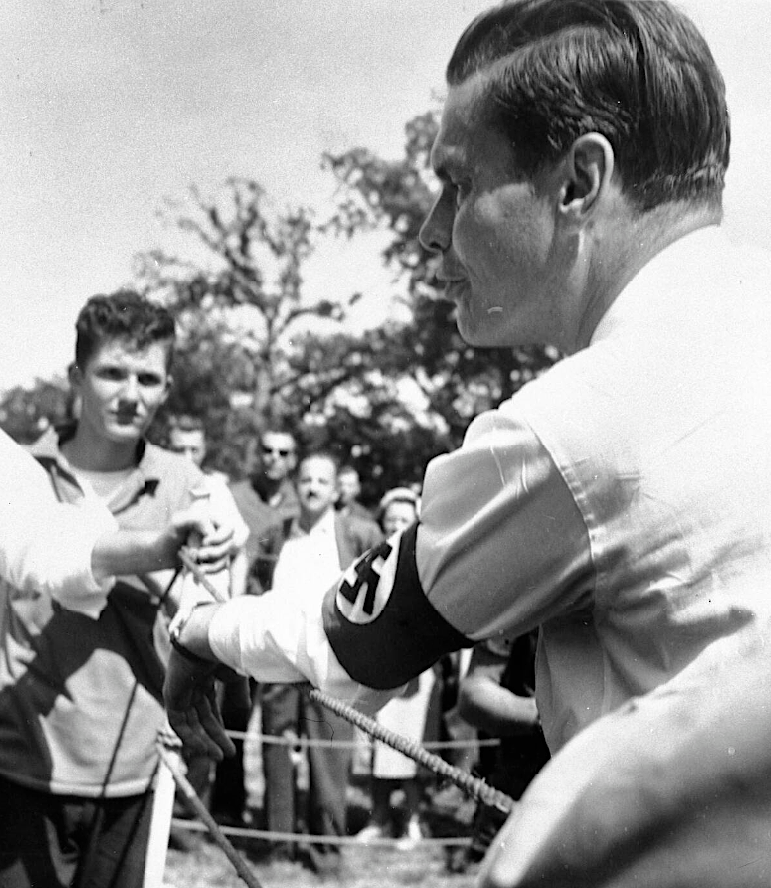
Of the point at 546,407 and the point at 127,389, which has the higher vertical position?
the point at 127,389

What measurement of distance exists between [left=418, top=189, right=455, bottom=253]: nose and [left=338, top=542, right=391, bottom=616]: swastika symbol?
31 centimetres

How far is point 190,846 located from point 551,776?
5024mm

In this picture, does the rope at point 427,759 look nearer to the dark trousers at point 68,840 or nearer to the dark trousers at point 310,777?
the dark trousers at point 68,840

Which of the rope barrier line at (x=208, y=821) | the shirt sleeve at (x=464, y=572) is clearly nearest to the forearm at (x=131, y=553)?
the rope barrier line at (x=208, y=821)

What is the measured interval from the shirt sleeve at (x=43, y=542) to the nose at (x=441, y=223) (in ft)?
4.10

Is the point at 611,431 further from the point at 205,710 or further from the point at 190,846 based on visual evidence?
the point at 190,846

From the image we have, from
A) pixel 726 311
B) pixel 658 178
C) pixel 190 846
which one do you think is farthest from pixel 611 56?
pixel 190 846

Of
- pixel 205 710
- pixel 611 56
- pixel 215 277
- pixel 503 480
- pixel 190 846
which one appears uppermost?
pixel 215 277

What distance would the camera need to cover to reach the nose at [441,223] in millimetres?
1125

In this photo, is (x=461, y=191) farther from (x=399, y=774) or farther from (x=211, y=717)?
(x=399, y=774)

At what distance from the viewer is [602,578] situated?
883 millimetres

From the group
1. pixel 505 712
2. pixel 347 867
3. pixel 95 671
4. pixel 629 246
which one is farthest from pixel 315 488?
pixel 629 246

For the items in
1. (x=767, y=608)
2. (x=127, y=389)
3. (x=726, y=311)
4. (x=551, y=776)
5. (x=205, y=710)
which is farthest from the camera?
(x=127, y=389)

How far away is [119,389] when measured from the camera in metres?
2.45
